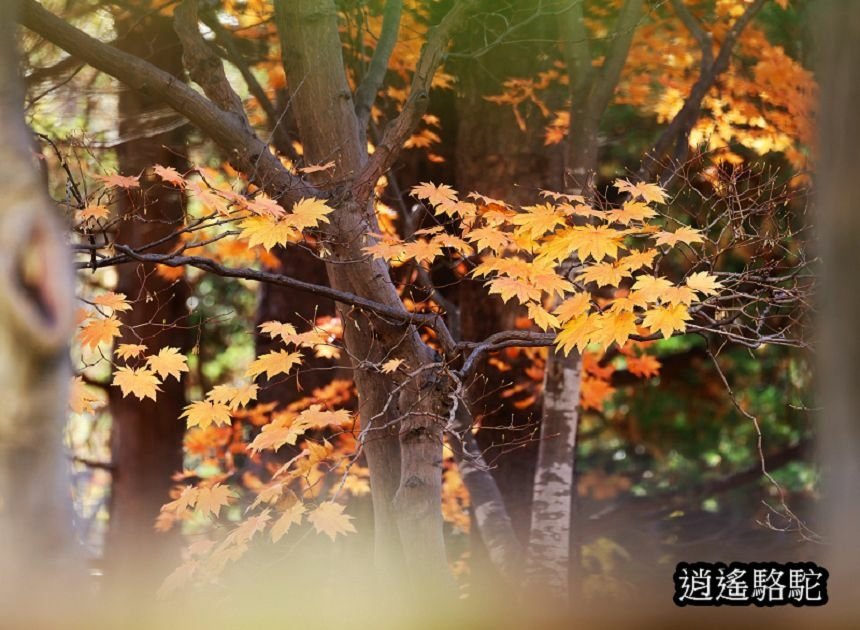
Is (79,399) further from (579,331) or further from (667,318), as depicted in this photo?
(667,318)

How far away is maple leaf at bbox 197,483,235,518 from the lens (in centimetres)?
438

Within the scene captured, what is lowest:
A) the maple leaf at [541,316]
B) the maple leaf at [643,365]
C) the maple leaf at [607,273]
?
the maple leaf at [541,316]

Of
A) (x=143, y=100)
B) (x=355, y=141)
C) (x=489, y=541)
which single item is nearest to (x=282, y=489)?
(x=355, y=141)

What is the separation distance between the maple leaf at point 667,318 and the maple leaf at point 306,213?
1.47 m

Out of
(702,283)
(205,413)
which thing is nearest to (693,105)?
(702,283)

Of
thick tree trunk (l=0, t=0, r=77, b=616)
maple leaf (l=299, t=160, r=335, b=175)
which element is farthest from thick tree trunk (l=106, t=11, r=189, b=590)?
thick tree trunk (l=0, t=0, r=77, b=616)

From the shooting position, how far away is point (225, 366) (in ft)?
37.5

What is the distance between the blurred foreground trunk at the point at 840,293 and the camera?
2396 mm

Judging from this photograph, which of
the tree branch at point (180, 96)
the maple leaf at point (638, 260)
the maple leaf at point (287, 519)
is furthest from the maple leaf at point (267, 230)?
the maple leaf at point (638, 260)

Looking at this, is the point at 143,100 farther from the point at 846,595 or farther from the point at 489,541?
the point at 846,595

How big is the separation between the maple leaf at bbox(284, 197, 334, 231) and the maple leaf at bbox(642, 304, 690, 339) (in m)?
1.47

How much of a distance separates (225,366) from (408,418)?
7.21 metres

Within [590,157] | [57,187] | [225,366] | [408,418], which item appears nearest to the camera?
[408,418]

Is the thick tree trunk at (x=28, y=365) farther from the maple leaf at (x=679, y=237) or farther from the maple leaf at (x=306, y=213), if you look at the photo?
the maple leaf at (x=679, y=237)
